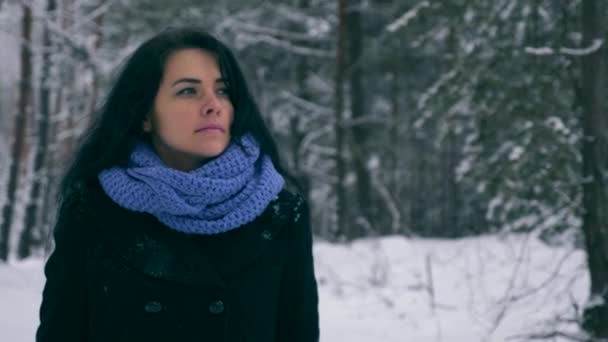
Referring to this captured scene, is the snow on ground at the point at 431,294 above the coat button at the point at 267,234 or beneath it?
beneath

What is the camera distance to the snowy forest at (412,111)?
4.67 metres

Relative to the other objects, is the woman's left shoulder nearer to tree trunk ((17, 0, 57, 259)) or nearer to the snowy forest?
the snowy forest

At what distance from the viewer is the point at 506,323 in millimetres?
5332

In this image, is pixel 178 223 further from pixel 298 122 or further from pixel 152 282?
pixel 298 122

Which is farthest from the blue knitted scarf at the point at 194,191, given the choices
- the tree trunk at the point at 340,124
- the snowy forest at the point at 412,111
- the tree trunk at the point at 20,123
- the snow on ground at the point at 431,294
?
the tree trunk at the point at 20,123

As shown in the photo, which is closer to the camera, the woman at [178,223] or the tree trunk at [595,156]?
the woman at [178,223]

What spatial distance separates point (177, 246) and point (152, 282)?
14 centimetres

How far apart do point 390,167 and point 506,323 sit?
13.2 metres

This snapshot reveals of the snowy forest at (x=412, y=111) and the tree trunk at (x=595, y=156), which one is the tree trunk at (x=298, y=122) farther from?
the tree trunk at (x=595, y=156)

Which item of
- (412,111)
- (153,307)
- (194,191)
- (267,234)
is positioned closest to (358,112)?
(412,111)

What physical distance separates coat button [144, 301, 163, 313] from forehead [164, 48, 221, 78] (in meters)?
0.79

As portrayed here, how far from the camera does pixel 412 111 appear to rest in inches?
396

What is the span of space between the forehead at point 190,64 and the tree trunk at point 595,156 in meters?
3.42

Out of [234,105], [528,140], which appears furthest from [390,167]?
[234,105]
